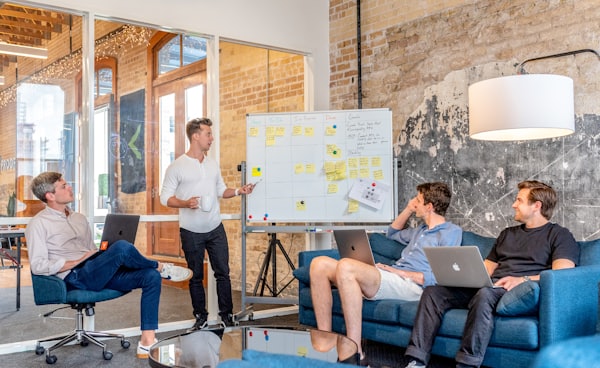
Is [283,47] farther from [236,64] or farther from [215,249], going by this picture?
[215,249]

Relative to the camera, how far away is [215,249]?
17.7 ft

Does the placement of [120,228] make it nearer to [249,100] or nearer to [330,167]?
[330,167]

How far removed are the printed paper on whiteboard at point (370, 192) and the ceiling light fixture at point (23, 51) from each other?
9.19ft

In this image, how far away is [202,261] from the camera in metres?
5.33

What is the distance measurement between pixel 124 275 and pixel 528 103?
2.91 meters

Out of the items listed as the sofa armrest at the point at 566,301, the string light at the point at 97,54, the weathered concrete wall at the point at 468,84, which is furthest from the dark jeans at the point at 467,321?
the string light at the point at 97,54

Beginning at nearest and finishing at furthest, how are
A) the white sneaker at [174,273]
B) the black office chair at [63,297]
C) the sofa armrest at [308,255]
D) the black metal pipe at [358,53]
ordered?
the black office chair at [63,297] < the white sneaker at [174,273] < the sofa armrest at [308,255] < the black metal pipe at [358,53]

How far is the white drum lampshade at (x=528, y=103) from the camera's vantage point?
3641 mm

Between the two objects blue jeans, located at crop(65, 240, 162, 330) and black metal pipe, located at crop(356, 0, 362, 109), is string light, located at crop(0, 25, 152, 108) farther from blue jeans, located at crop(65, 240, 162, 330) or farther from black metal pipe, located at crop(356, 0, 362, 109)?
black metal pipe, located at crop(356, 0, 362, 109)

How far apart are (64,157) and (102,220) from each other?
592 millimetres

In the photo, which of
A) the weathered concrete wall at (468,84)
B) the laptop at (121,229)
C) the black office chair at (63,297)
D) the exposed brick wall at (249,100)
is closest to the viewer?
the black office chair at (63,297)

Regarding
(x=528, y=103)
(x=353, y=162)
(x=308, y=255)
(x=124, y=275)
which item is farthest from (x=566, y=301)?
(x=124, y=275)

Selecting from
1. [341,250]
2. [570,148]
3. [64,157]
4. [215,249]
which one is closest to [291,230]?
[215,249]

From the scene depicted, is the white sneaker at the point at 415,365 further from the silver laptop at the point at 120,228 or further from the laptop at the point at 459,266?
the silver laptop at the point at 120,228
